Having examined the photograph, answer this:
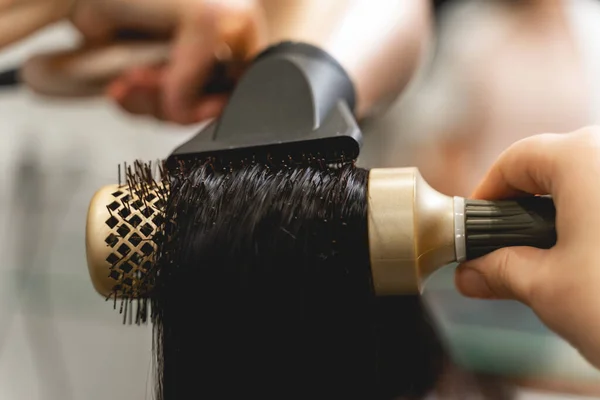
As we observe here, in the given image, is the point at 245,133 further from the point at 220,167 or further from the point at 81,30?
the point at 81,30

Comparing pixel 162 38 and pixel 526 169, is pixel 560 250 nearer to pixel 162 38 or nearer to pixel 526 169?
pixel 526 169

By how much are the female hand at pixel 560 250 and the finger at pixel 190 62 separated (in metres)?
0.23

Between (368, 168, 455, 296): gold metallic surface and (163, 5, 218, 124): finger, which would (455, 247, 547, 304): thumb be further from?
(163, 5, 218, 124): finger

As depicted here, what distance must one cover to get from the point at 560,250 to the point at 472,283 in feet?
0.14

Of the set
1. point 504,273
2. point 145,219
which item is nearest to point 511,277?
point 504,273

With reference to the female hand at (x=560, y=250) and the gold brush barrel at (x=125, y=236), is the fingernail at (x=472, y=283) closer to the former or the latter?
the female hand at (x=560, y=250)

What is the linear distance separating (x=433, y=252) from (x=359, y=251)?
0.09ft

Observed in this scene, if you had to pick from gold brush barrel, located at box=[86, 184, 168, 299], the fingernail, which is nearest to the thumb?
the fingernail

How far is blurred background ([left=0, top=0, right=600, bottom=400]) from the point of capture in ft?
1.31

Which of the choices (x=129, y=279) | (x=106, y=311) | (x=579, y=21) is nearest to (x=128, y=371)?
(x=106, y=311)

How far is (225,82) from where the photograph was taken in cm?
41

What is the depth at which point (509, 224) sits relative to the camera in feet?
0.69

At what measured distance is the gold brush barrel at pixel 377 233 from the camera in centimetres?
20

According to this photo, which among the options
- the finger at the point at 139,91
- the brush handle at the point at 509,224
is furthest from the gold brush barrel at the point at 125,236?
the finger at the point at 139,91
